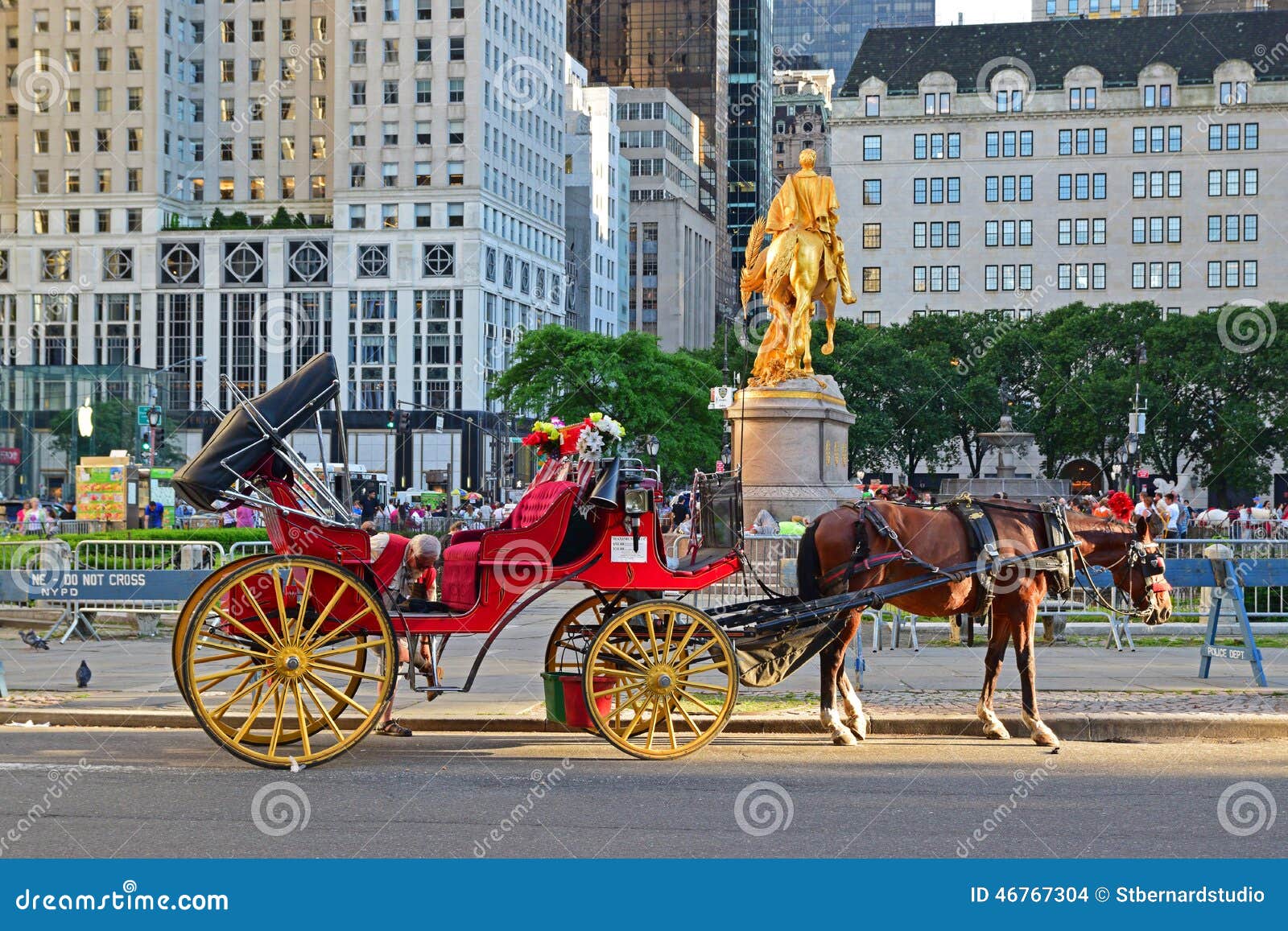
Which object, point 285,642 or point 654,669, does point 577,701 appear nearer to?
point 654,669

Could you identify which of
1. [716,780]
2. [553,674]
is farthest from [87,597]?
[716,780]

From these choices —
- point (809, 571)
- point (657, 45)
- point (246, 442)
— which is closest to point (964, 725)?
point (809, 571)

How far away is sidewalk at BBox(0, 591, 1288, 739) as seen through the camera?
12656 mm

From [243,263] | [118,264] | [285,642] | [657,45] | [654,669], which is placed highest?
[657,45]

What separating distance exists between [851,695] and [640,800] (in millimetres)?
3255

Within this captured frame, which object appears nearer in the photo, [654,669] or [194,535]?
[654,669]

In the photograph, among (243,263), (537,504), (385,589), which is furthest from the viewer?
(243,263)

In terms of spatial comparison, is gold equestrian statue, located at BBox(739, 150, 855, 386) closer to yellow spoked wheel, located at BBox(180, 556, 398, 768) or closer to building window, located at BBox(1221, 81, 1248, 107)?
yellow spoked wheel, located at BBox(180, 556, 398, 768)

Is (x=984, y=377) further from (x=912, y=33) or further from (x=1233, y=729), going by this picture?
(x=1233, y=729)

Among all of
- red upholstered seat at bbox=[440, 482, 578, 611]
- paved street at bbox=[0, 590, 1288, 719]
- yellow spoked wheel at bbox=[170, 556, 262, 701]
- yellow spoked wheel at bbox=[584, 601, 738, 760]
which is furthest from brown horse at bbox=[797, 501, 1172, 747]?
yellow spoked wheel at bbox=[170, 556, 262, 701]

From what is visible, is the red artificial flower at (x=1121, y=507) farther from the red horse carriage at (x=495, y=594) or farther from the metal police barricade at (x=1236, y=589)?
the red horse carriage at (x=495, y=594)

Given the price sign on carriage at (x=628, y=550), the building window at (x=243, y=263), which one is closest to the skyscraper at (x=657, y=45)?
the building window at (x=243, y=263)

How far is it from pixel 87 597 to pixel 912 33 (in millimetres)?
106468

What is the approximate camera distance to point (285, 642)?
34.4 ft
